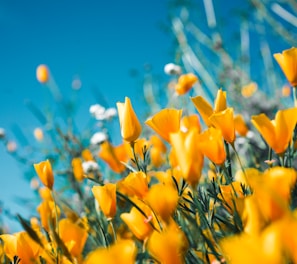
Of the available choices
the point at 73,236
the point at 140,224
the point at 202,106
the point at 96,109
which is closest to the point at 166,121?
the point at 202,106

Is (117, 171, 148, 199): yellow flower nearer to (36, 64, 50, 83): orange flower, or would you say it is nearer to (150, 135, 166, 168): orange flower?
(150, 135, 166, 168): orange flower

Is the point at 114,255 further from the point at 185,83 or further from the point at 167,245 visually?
the point at 185,83

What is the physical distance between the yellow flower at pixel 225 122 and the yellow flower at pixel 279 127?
43 mm

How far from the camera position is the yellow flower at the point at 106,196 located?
0.81m

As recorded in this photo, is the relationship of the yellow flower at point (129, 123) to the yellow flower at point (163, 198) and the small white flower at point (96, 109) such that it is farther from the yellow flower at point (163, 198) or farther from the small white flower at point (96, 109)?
the small white flower at point (96, 109)

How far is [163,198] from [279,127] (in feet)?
0.95

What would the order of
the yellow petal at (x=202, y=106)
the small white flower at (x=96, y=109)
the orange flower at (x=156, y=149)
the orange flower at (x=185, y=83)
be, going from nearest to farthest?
the yellow petal at (x=202, y=106)
the orange flower at (x=185, y=83)
the orange flower at (x=156, y=149)
the small white flower at (x=96, y=109)

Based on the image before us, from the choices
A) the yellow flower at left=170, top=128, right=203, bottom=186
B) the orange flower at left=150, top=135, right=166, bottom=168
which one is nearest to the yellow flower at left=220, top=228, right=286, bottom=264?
the yellow flower at left=170, top=128, right=203, bottom=186

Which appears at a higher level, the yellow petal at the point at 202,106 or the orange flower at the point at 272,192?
the yellow petal at the point at 202,106

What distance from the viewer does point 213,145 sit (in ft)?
2.39

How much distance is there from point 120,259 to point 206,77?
286 centimetres

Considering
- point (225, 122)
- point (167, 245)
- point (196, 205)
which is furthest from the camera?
point (225, 122)

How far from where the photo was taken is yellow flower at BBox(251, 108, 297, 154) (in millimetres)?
762

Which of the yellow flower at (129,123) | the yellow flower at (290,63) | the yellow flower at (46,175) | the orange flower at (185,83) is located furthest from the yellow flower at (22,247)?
the orange flower at (185,83)
